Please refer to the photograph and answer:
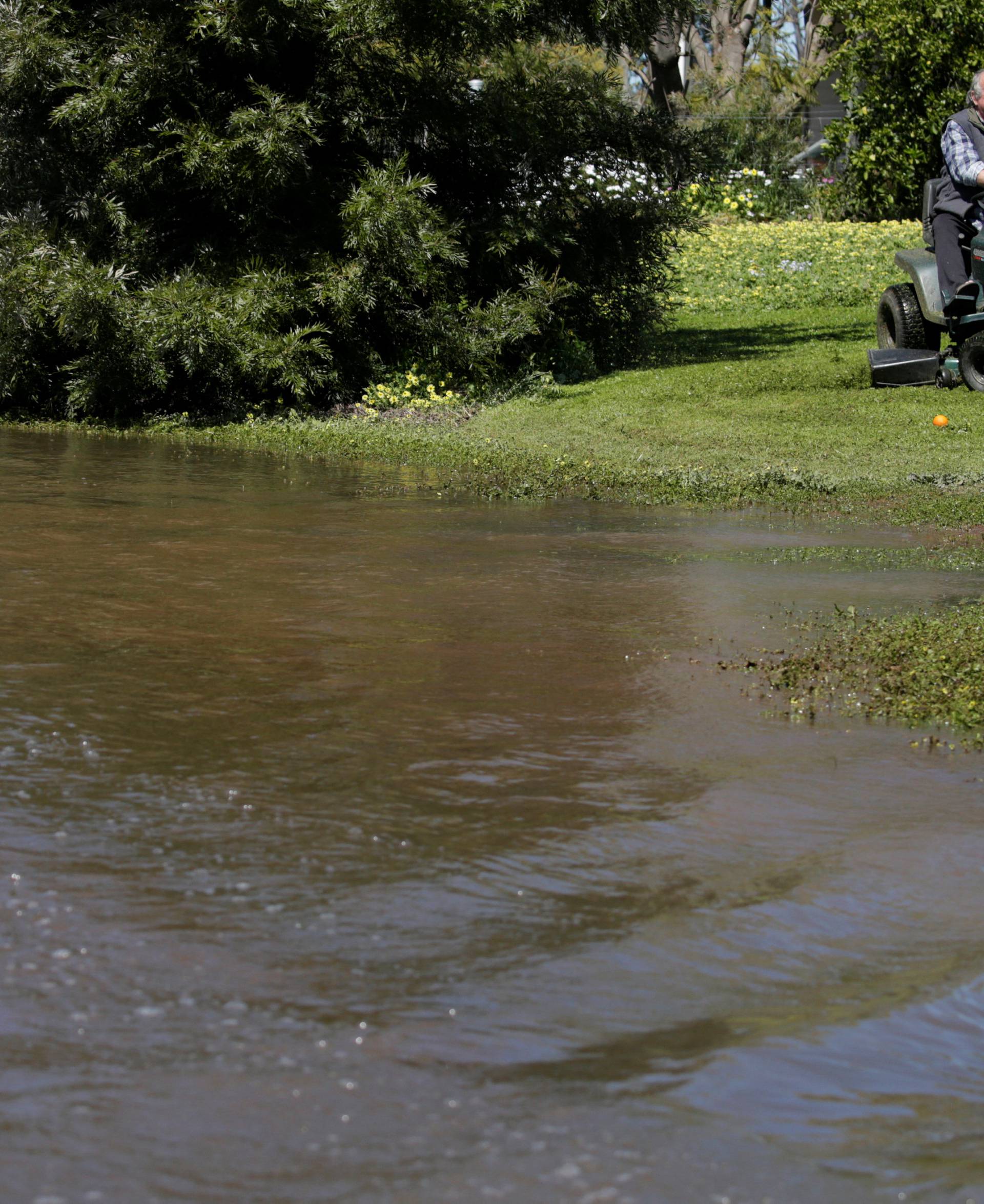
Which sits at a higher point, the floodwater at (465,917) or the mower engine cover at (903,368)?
the mower engine cover at (903,368)

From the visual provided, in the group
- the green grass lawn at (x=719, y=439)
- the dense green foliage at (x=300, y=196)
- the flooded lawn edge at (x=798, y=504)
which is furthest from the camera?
the dense green foliage at (x=300, y=196)

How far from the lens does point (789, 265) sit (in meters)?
23.1

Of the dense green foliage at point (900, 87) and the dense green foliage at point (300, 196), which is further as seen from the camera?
the dense green foliage at point (900, 87)

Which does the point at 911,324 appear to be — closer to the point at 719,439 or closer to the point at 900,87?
the point at 719,439

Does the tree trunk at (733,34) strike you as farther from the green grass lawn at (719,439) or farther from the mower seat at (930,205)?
the mower seat at (930,205)

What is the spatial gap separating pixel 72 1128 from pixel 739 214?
29.9 metres

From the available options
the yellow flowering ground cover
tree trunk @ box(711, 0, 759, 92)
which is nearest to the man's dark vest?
the yellow flowering ground cover

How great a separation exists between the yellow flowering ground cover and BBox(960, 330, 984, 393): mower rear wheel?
5.91 m

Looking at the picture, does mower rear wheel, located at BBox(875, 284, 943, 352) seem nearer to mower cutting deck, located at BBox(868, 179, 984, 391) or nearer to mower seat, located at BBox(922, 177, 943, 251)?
mower cutting deck, located at BBox(868, 179, 984, 391)

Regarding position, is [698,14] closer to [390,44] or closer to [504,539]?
[390,44]

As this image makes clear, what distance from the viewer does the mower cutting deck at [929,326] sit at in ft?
40.2

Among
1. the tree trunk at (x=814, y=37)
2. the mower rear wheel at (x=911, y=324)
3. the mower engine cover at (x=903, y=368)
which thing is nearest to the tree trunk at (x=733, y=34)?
the tree trunk at (x=814, y=37)

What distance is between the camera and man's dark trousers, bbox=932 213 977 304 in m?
12.2

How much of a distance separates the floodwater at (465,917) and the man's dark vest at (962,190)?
7091 mm
